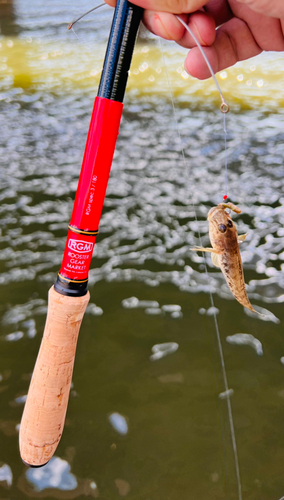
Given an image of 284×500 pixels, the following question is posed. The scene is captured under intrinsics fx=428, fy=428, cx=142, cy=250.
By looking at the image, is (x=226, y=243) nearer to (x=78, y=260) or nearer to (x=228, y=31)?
(x=78, y=260)

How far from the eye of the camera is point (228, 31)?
797 millimetres

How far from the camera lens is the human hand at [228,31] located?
606 mm

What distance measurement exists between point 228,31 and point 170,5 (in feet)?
1.04

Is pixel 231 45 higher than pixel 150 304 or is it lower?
higher

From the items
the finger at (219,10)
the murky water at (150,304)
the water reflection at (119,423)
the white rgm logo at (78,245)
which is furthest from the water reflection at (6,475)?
the finger at (219,10)

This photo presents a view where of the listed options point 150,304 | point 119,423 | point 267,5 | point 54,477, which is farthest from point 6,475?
point 267,5

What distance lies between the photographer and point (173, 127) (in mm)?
2047

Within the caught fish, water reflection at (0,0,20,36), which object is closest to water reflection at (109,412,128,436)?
the caught fish

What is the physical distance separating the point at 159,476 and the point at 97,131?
63 centimetres

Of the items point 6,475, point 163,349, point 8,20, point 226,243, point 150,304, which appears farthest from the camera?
point 8,20

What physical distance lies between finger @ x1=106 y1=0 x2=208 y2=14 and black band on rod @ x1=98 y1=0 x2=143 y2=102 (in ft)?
0.05

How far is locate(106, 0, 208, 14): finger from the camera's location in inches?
19.0

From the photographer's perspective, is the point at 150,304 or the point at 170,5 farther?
the point at 150,304

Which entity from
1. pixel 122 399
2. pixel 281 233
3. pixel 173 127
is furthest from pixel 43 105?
pixel 122 399
